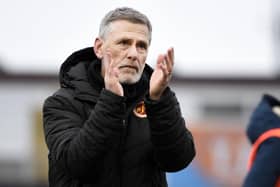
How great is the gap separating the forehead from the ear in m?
0.08

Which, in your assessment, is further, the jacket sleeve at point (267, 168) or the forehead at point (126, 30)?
the jacket sleeve at point (267, 168)

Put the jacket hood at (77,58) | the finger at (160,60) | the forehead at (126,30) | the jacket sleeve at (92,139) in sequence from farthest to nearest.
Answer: the jacket hood at (77,58), the forehead at (126,30), the finger at (160,60), the jacket sleeve at (92,139)

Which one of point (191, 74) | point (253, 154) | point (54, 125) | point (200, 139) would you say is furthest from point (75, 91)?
point (191, 74)

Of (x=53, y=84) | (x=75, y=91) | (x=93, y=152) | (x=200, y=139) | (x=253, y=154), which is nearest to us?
(x=93, y=152)

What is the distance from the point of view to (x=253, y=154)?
6445mm

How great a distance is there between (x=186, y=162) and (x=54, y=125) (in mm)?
577

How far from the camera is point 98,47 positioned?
16.6 feet

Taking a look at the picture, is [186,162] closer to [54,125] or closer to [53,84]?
[54,125]

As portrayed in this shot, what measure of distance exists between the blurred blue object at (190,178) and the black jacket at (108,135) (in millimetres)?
10704

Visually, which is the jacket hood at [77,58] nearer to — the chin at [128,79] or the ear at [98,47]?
the ear at [98,47]

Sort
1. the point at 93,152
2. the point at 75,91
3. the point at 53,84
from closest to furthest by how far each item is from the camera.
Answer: the point at 93,152 → the point at 75,91 → the point at 53,84

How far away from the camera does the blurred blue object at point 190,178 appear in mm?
16423

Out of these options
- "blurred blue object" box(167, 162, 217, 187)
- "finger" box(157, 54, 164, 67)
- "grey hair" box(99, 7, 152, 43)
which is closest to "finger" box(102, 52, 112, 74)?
"grey hair" box(99, 7, 152, 43)

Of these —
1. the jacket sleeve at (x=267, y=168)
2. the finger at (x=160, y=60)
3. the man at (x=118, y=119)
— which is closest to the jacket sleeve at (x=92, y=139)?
the man at (x=118, y=119)
